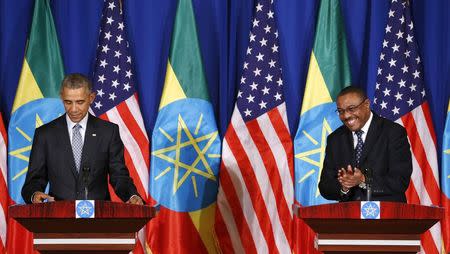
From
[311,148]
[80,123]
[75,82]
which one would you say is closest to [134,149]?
[311,148]

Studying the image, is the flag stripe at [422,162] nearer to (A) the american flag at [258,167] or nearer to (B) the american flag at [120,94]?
(A) the american flag at [258,167]

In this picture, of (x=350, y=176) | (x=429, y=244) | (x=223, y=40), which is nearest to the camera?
(x=350, y=176)

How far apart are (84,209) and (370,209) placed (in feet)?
3.85

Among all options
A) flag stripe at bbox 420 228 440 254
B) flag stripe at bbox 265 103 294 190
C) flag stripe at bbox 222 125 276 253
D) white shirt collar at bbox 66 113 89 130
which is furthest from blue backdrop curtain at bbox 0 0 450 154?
white shirt collar at bbox 66 113 89 130

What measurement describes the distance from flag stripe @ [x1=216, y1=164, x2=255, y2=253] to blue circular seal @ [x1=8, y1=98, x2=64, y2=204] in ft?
4.40

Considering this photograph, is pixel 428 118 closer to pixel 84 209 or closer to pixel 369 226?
pixel 369 226

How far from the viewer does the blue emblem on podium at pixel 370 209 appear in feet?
10.6

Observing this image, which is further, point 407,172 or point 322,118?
point 322,118

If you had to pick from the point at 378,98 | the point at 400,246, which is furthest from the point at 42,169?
the point at 378,98

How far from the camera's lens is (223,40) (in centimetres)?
612

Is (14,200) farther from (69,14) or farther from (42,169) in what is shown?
(42,169)

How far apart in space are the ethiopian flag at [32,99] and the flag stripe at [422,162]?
2.59m

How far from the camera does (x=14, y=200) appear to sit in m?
5.75

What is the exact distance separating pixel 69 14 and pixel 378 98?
97.3 inches
